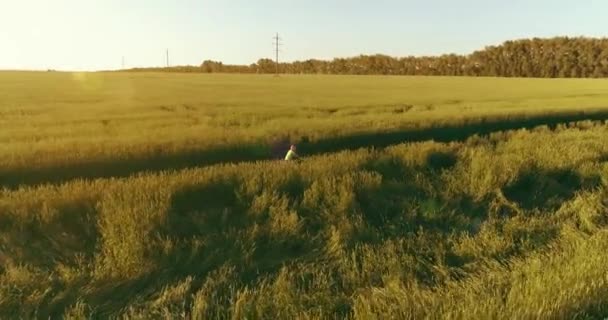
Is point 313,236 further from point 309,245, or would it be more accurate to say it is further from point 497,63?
point 497,63

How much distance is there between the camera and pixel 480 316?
3.61 metres

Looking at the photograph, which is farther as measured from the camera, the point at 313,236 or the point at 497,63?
the point at 497,63

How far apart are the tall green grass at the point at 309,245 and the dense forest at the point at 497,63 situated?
9720 cm

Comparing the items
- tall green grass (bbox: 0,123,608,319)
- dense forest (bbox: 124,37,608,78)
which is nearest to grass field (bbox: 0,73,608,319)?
tall green grass (bbox: 0,123,608,319)

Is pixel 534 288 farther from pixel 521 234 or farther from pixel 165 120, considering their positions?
pixel 165 120

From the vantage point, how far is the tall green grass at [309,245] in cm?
441

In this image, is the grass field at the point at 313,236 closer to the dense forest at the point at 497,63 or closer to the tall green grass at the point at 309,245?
the tall green grass at the point at 309,245

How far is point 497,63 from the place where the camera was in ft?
341

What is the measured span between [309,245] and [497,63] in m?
107

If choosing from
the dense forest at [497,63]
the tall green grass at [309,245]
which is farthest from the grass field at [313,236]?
the dense forest at [497,63]

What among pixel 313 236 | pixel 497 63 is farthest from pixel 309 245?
pixel 497 63

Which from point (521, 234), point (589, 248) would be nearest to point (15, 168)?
point (521, 234)

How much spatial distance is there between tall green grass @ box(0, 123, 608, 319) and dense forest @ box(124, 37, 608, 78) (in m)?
97.2

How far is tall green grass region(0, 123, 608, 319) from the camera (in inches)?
174
